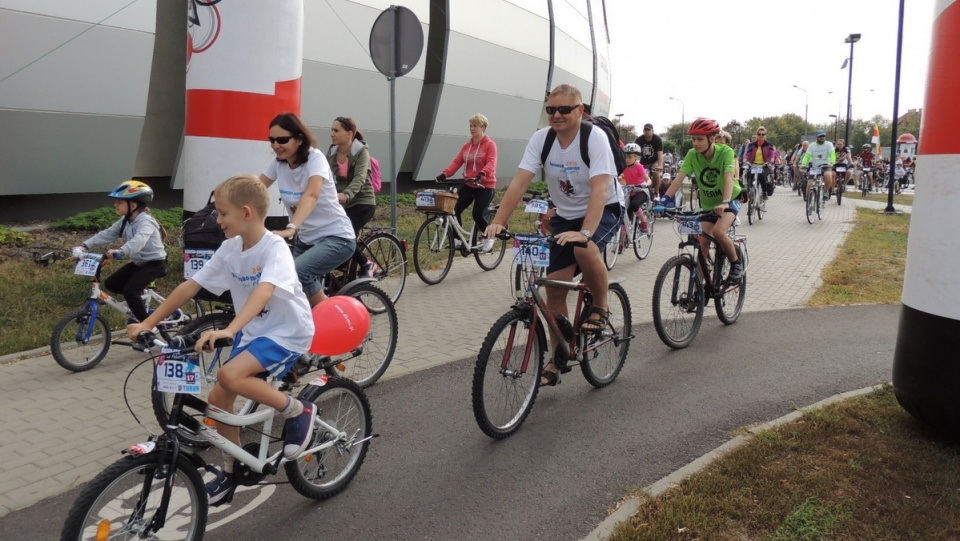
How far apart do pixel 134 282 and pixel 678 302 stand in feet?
14.9

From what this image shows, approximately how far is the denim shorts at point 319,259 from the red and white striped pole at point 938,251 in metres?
3.60

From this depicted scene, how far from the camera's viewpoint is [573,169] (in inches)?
200

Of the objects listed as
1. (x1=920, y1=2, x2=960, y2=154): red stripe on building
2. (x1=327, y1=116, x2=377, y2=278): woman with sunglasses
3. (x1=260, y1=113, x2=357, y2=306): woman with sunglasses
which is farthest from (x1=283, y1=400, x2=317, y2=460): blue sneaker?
(x1=327, y1=116, x2=377, y2=278): woman with sunglasses

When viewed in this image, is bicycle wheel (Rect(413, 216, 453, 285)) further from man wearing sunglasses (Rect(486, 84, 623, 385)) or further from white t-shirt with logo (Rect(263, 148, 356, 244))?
man wearing sunglasses (Rect(486, 84, 623, 385))

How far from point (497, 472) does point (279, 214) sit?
459 cm

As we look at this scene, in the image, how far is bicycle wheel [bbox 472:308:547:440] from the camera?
14.5ft

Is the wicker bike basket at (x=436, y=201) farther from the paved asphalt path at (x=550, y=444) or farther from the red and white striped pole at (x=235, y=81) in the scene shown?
the paved asphalt path at (x=550, y=444)

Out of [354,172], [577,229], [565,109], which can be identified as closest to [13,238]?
[354,172]

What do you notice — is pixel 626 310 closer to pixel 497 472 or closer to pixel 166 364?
pixel 497 472

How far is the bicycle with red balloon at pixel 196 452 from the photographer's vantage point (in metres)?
2.81

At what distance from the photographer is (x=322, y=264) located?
5371 millimetres

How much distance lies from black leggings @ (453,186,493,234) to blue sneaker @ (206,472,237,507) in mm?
6790

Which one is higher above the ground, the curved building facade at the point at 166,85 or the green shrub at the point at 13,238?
the curved building facade at the point at 166,85

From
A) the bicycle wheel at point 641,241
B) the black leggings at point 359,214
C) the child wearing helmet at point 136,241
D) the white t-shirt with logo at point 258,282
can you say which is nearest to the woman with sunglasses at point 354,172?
the black leggings at point 359,214
